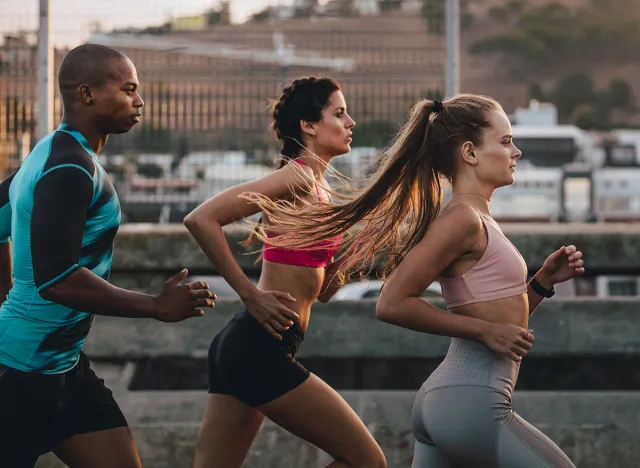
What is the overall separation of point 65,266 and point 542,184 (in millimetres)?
35412

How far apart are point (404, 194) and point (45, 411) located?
4.71 feet

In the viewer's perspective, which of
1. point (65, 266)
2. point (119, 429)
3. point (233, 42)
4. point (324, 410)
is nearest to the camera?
point (65, 266)

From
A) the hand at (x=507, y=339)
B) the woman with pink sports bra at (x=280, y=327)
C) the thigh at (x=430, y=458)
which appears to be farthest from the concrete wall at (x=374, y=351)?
the hand at (x=507, y=339)

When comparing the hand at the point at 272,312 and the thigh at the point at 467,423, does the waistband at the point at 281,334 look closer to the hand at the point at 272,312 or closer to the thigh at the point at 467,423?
the hand at the point at 272,312

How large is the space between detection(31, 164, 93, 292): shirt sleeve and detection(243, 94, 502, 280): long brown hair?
3.68ft

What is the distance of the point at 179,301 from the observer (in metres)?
3.74

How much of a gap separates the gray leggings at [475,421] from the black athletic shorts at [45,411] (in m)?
1.10

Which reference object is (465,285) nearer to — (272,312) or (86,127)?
(272,312)

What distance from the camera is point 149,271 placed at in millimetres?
6945

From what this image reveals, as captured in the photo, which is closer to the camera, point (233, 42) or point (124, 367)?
point (124, 367)

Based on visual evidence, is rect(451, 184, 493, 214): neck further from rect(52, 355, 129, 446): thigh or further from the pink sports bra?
rect(52, 355, 129, 446): thigh

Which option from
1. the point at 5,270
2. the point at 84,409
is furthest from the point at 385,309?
the point at 5,270

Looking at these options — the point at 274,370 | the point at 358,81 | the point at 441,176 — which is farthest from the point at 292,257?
the point at 358,81

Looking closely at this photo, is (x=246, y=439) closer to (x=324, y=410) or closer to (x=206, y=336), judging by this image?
(x=324, y=410)
